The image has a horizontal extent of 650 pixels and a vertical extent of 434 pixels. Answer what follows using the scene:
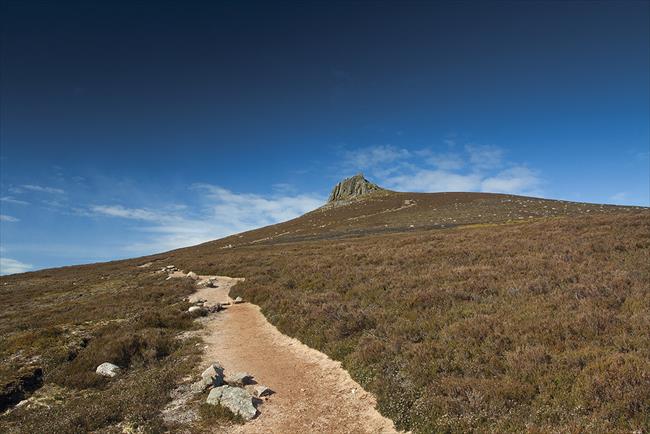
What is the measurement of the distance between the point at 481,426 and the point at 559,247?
18567 mm

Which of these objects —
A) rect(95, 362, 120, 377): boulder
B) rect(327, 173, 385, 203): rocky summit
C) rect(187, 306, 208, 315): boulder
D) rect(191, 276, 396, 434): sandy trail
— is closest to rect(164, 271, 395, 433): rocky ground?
rect(191, 276, 396, 434): sandy trail

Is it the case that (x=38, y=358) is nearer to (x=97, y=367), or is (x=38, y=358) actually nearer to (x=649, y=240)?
(x=97, y=367)

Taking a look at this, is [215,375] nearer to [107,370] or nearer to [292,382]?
[292,382]

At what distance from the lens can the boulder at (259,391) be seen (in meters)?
10.1

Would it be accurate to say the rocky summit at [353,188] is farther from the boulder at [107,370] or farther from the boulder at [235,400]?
the boulder at [235,400]

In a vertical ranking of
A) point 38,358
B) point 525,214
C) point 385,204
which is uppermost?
point 385,204

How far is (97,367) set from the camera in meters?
13.0

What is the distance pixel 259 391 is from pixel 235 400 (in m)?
0.94

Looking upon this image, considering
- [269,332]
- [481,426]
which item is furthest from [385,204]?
[481,426]

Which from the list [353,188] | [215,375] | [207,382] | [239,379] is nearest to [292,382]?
[239,379]

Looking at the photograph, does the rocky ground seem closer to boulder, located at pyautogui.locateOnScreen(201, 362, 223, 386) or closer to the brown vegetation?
boulder, located at pyautogui.locateOnScreen(201, 362, 223, 386)

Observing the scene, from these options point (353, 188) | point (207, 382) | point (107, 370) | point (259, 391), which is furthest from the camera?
point (353, 188)

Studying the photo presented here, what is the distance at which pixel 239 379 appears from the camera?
10.8 m

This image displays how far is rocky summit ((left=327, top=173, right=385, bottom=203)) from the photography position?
143875 millimetres
